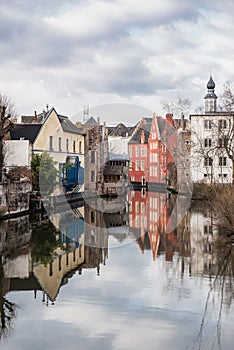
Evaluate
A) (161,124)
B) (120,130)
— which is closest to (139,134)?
(120,130)

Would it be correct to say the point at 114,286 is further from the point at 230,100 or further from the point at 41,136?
the point at 41,136

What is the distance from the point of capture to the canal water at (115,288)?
28.8 ft

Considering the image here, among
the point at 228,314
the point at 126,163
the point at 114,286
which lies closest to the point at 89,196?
the point at 126,163

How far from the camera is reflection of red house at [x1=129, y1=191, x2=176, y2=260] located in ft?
58.1

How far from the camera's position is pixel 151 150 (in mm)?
54281

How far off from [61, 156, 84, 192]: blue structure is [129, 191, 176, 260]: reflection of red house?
453cm

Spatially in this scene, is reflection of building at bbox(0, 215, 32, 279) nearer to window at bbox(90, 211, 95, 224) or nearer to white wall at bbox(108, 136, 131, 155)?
window at bbox(90, 211, 95, 224)

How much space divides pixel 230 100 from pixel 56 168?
1210 centimetres

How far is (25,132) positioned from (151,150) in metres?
22.8

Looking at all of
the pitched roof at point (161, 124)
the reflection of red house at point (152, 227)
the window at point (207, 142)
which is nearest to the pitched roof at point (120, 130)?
the pitched roof at point (161, 124)

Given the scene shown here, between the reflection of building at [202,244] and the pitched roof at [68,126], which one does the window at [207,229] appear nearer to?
the reflection of building at [202,244]

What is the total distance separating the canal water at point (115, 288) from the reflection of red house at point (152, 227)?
0.27ft

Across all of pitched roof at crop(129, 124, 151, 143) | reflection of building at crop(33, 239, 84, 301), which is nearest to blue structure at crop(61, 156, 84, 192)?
pitched roof at crop(129, 124, 151, 143)

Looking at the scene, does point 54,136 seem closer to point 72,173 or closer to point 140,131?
point 72,173
